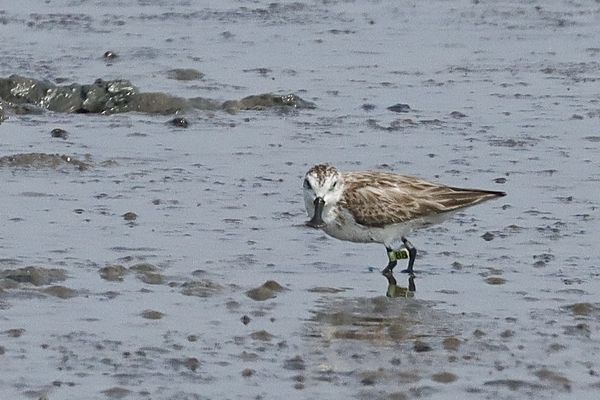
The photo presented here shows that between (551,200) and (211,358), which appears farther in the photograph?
(551,200)

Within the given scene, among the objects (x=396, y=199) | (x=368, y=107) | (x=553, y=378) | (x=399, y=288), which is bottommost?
(x=399, y=288)

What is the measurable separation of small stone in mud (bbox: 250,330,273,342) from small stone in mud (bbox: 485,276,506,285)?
6.29 feet

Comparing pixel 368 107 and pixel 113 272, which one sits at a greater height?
pixel 368 107

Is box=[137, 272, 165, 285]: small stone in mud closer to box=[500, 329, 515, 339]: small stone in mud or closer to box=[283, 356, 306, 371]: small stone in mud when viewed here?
box=[283, 356, 306, 371]: small stone in mud

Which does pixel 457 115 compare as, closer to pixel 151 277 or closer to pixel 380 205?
pixel 380 205

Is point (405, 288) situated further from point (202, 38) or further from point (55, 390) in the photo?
point (202, 38)

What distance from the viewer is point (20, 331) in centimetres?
945

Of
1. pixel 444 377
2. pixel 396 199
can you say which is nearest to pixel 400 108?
pixel 396 199

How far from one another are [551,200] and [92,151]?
398 centimetres

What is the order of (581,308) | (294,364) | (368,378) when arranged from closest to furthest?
1. (368,378)
2. (294,364)
3. (581,308)

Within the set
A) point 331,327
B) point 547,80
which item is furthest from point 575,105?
point 331,327

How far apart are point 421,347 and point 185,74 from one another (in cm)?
923

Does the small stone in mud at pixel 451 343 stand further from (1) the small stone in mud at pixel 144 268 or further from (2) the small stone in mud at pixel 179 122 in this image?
(2) the small stone in mud at pixel 179 122

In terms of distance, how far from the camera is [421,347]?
9.45 meters
